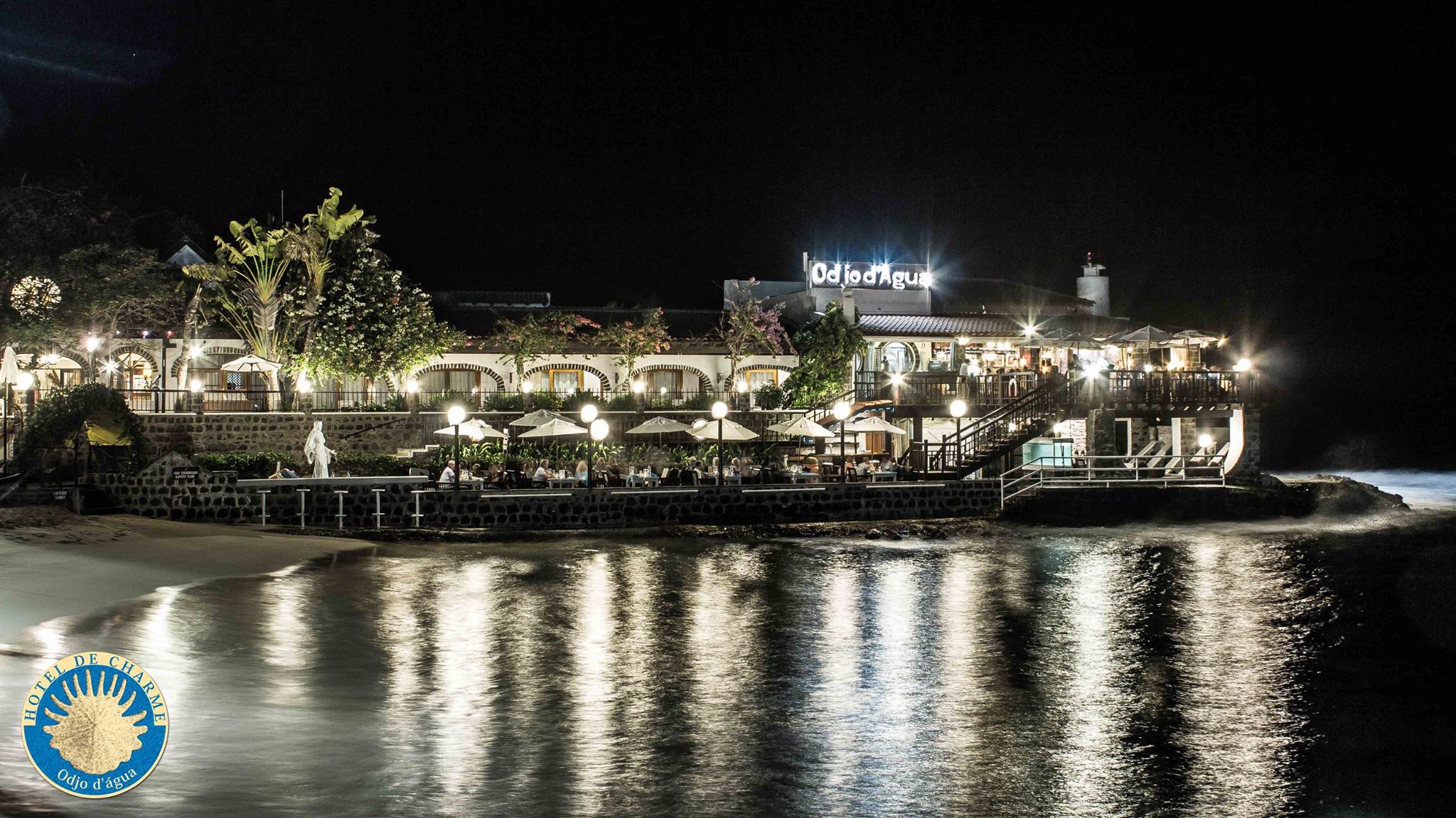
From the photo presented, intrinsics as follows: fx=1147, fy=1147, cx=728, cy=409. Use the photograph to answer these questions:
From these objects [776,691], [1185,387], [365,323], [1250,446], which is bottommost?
[776,691]

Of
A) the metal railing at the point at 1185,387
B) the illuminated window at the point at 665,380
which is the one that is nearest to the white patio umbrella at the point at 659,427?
the illuminated window at the point at 665,380

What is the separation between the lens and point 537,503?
26500 mm

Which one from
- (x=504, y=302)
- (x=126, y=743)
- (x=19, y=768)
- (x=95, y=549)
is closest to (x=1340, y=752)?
(x=126, y=743)

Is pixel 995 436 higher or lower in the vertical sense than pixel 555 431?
lower

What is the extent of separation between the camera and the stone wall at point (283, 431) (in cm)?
3048

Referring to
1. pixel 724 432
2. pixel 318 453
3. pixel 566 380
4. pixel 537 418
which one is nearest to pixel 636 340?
pixel 566 380

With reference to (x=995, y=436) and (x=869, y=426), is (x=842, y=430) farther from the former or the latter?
(x=995, y=436)

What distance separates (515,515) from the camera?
2645 cm

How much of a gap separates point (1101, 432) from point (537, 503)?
1710 centimetres

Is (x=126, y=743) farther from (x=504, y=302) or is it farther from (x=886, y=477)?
(x=504, y=302)

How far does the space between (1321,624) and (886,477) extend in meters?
14.0

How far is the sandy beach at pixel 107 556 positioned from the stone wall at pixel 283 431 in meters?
7.08

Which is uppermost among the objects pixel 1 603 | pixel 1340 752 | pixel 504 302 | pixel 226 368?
pixel 504 302

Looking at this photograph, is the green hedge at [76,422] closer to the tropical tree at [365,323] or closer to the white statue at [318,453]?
the white statue at [318,453]
